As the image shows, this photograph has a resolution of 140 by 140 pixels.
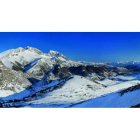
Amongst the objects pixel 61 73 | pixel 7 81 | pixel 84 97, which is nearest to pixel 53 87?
pixel 84 97

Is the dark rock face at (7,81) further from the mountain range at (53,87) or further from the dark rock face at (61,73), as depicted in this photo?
the dark rock face at (61,73)

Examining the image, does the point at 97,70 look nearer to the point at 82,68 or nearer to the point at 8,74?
the point at 82,68

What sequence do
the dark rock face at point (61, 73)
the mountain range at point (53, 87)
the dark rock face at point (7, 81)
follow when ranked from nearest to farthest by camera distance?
1. the mountain range at point (53, 87)
2. the dark rock face at point (7, 81)
3. the dark rock face at point (61, 73)

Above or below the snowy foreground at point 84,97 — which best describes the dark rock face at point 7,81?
below

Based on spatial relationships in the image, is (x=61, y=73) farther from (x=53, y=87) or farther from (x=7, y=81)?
(x=53, y=87)

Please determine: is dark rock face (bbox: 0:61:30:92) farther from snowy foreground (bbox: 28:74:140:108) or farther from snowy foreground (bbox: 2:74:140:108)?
snowy foreground (bbox: 28:74:140:108)

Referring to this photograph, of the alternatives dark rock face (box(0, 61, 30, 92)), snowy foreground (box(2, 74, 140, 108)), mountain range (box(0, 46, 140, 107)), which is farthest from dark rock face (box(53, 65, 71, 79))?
snowy foreground (box(2, 74, 140, 108))

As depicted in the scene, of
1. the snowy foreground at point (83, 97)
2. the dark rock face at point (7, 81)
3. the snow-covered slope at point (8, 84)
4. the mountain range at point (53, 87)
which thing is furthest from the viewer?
the dark rock face at point (7, 81)

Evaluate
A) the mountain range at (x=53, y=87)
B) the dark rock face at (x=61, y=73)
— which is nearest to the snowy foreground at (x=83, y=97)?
the mountain range at (x=53, y=87)

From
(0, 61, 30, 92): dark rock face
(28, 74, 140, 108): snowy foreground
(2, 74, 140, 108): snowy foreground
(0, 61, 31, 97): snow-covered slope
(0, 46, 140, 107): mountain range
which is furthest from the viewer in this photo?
(0, 61, 30, 92): dark rock face

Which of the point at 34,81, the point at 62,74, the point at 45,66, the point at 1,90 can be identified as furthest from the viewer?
the point at 45,66

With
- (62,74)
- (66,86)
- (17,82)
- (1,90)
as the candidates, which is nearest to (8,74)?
(17,82)
